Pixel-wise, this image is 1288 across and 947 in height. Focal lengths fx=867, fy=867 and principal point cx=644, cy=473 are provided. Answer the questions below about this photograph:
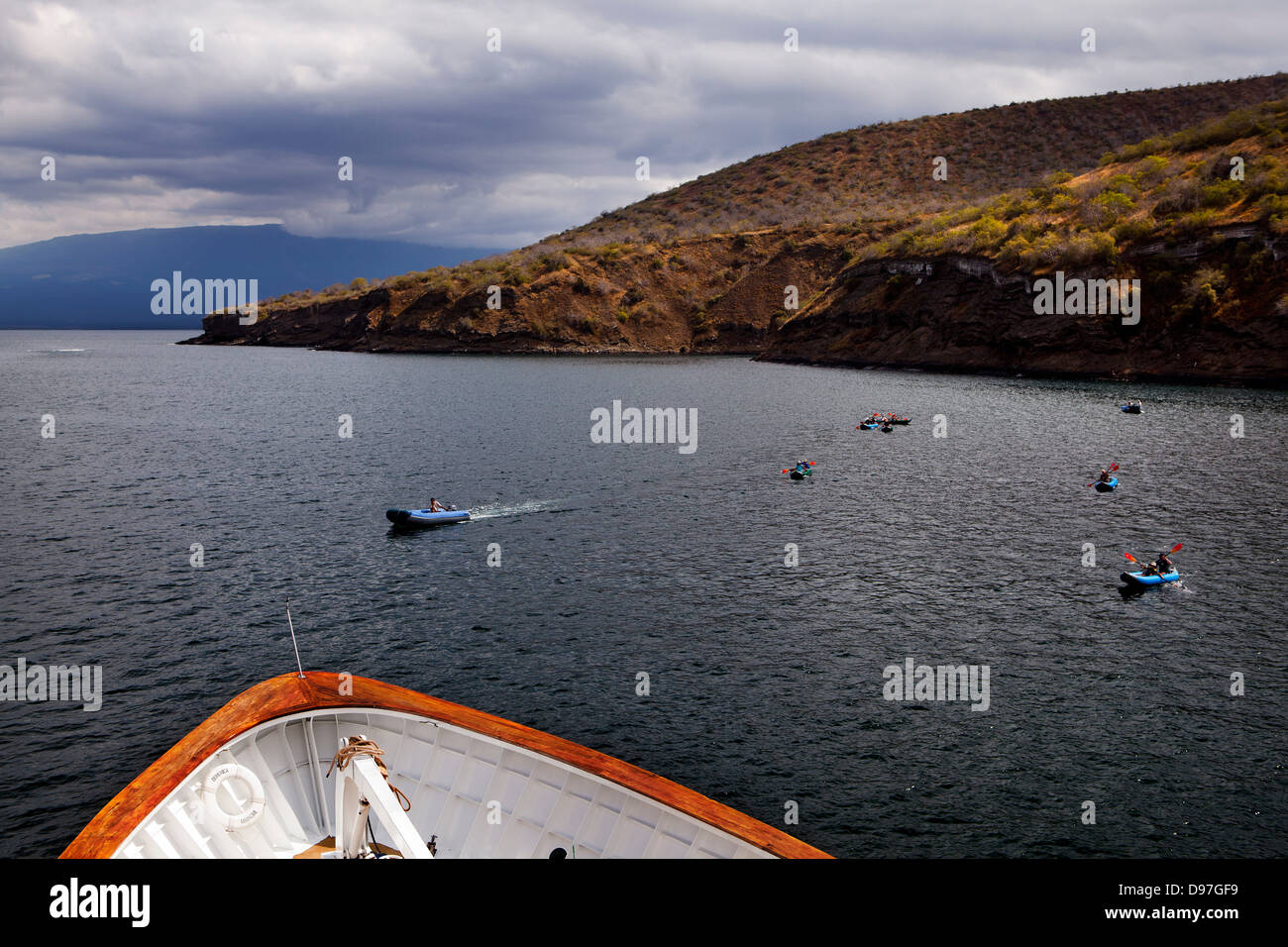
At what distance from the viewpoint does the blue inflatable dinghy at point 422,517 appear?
52250 millimetres

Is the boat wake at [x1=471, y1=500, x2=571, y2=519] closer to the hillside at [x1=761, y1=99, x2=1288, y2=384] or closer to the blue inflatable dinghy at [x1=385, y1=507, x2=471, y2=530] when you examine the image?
the blue inflatable dinghy at [x1=385, y1=507, x2=471, y2=530]

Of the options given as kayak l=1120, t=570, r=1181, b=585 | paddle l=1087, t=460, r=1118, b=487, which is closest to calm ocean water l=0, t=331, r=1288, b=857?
paddle l=1087, t=460, r=1118, b=487

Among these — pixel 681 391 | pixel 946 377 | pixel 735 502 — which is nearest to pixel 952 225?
pixel 946 377

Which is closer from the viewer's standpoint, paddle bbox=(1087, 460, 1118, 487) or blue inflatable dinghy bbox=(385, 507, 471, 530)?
blue inflatable dinghy bbox=(385, 507, 471, 530)

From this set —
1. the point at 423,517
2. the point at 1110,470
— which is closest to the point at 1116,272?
the point at 1110,470

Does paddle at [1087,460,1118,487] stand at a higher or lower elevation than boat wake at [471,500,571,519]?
higher

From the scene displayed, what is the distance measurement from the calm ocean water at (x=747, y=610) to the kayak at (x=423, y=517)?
130 centimetres

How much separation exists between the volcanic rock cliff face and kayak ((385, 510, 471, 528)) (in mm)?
105191

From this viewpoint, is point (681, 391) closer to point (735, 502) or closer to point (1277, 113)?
point (735, 502)

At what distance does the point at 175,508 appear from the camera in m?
57.4

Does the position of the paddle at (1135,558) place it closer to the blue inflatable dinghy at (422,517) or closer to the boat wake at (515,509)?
the boat wake at (515,509)

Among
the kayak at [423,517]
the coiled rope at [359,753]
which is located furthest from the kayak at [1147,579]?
the kayak at [423,517]

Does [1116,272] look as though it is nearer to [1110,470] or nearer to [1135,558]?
[1110,470]

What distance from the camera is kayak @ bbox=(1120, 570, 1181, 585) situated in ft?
130
